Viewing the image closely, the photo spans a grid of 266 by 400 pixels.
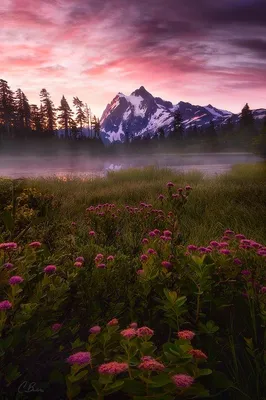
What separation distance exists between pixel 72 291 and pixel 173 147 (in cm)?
8929

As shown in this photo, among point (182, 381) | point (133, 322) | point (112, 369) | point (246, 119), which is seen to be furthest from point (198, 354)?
point (246, 119)

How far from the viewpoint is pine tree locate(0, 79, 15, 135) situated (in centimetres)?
6340

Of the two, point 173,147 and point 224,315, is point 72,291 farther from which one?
point 173,147

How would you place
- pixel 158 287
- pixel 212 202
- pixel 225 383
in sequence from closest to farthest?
1. pixel 225 383
2. pixel 158 287
3. pixel 212 202

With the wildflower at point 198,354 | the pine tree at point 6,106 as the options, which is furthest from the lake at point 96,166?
the pine tree at point 6,106

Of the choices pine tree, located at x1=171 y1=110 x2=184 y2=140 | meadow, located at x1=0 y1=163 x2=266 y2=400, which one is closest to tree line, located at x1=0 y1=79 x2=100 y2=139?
pine tree, located at x1=171 y1=110 x2=184 y2=140

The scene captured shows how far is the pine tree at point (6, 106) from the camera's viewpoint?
2496 inches

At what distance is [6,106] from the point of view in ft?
209

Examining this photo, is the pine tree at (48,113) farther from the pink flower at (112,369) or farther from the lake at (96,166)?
the pink flower at (112,369)

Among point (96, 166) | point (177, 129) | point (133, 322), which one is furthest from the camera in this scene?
Answer: point (177, 129)

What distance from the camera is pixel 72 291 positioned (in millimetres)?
2307

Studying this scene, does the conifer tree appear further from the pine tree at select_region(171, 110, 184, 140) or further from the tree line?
the pine tree at select_region(171, 110, 184, 140)

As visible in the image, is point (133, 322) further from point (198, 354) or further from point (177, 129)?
point (177, 129)

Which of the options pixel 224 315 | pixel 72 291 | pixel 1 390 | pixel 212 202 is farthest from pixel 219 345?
pixel 212 202
